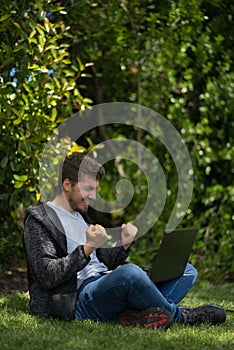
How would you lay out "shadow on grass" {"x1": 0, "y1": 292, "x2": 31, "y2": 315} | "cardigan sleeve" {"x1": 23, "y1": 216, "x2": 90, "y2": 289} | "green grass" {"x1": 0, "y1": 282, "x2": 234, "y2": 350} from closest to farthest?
"green grass" {"x1": 0, "y1": 282, "x2": 234, "y2": 350} < "cardigan sleeve" {"x1": 23, "y1": 216, "x2": 90, "y2": 289} < "shadow on grass" {"x1": 0, "y1": 292, "x2": 31, "y2": 315}

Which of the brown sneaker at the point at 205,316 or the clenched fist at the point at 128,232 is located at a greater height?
the clenched fist at the point at 128,232

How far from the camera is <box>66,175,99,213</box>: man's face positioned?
3.88 meters

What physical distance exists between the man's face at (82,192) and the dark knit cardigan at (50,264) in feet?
0.50

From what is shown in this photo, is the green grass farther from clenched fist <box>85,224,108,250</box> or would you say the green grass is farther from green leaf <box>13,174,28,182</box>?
green leaf <box>13,174,28,182</box>

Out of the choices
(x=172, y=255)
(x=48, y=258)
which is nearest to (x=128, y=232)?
(x=172, y=255)

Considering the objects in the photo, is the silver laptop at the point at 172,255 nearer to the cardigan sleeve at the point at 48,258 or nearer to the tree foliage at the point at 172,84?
the cardigan sleeve at the point at 48,258

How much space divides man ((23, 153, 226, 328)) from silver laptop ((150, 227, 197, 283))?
133 millimetres

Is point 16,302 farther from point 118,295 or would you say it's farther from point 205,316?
point 205,316

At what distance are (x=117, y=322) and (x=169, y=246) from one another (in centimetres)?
51

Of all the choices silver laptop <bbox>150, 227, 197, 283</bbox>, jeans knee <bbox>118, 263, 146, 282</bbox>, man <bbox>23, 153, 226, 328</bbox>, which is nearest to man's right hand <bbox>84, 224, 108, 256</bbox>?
man <bbox>23, 153, 226, 328</bbox>

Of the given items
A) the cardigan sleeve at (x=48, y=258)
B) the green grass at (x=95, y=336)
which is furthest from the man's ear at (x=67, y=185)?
the green grass at (x=95, y=336)

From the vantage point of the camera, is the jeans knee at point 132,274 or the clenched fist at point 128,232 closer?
the jeans knee at point 132,274

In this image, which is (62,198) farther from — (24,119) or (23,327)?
(24,119)

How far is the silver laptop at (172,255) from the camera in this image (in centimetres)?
379
